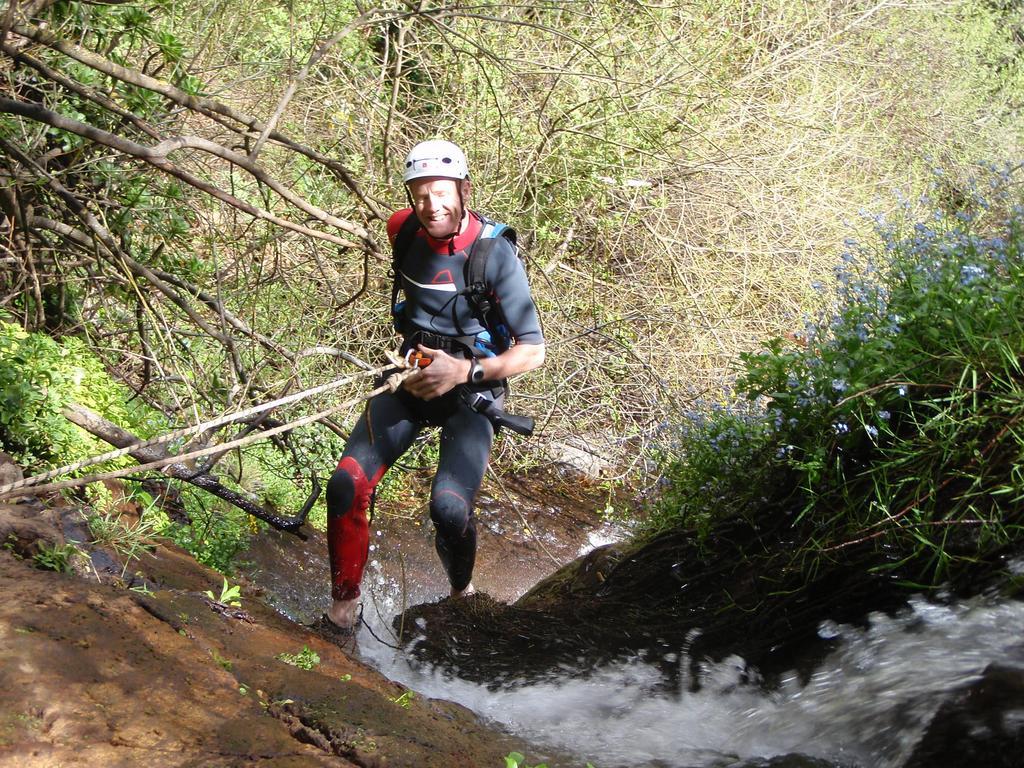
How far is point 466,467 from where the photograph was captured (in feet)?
14.8

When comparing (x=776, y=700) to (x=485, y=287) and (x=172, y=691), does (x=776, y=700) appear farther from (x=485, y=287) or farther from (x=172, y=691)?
(x=172, y=691)

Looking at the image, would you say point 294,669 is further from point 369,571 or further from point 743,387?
point 369,571

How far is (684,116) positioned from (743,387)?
5031mm

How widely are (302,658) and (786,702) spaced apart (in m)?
1.74

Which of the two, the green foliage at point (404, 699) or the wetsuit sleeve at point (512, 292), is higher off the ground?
the wetsuit sleeve at point (512, 292)

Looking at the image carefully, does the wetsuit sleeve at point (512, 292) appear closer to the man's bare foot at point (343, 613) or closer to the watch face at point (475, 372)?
the watch face at point (475, 372)

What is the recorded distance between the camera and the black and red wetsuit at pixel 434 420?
439 centimetres

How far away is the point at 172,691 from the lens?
2.51 meters

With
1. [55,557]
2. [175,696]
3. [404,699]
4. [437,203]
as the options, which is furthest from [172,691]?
[437,203]

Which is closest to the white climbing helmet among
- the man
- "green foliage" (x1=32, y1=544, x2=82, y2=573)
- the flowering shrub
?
the man

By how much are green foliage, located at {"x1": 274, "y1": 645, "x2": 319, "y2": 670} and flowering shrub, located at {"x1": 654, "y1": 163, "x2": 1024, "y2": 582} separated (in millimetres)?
1895

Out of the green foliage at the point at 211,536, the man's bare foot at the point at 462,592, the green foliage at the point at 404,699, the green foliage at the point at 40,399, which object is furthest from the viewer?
the man's bare foot at the point at 462,592

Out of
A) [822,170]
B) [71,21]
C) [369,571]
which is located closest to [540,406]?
[369,571]

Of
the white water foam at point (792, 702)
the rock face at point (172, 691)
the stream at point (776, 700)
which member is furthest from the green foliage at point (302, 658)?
the white water foam at point (792, 702)
